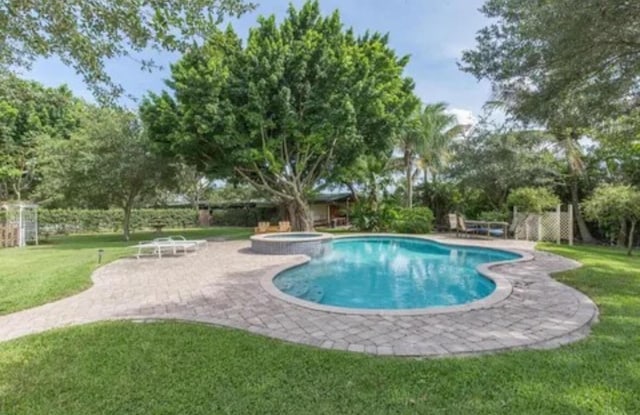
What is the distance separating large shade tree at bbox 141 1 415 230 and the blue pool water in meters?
5.65

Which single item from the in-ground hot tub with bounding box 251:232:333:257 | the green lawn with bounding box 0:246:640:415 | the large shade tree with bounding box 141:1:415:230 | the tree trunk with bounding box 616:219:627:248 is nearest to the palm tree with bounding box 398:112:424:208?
the large shade tree with bounding box 141:1:415:230

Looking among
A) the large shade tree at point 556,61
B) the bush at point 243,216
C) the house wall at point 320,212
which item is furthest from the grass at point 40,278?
the house wall at point 320,212

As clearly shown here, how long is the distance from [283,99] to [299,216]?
→ 22.6 feet

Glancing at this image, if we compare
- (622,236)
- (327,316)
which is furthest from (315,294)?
(622,236)

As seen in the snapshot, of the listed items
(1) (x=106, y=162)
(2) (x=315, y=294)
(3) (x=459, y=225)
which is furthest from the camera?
(1) (x=106, y=162)

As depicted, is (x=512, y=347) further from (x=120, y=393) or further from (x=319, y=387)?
(x=120, y=393)

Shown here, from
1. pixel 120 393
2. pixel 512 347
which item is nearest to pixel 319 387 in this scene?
pixel 120 393

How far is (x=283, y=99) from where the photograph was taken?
15203 mm

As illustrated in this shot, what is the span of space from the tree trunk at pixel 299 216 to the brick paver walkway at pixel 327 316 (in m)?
11.2

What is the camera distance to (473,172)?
59.0 ft

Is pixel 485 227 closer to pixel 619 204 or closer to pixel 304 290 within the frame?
pixel 619 204

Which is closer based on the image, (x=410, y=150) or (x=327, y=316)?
(x=327, y=316)

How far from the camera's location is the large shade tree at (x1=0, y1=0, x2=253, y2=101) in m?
3.32

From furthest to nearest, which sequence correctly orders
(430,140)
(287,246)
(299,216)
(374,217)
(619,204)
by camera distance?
(430,140) < (374,217) < (299,216) < (287,246) < (619,204)
